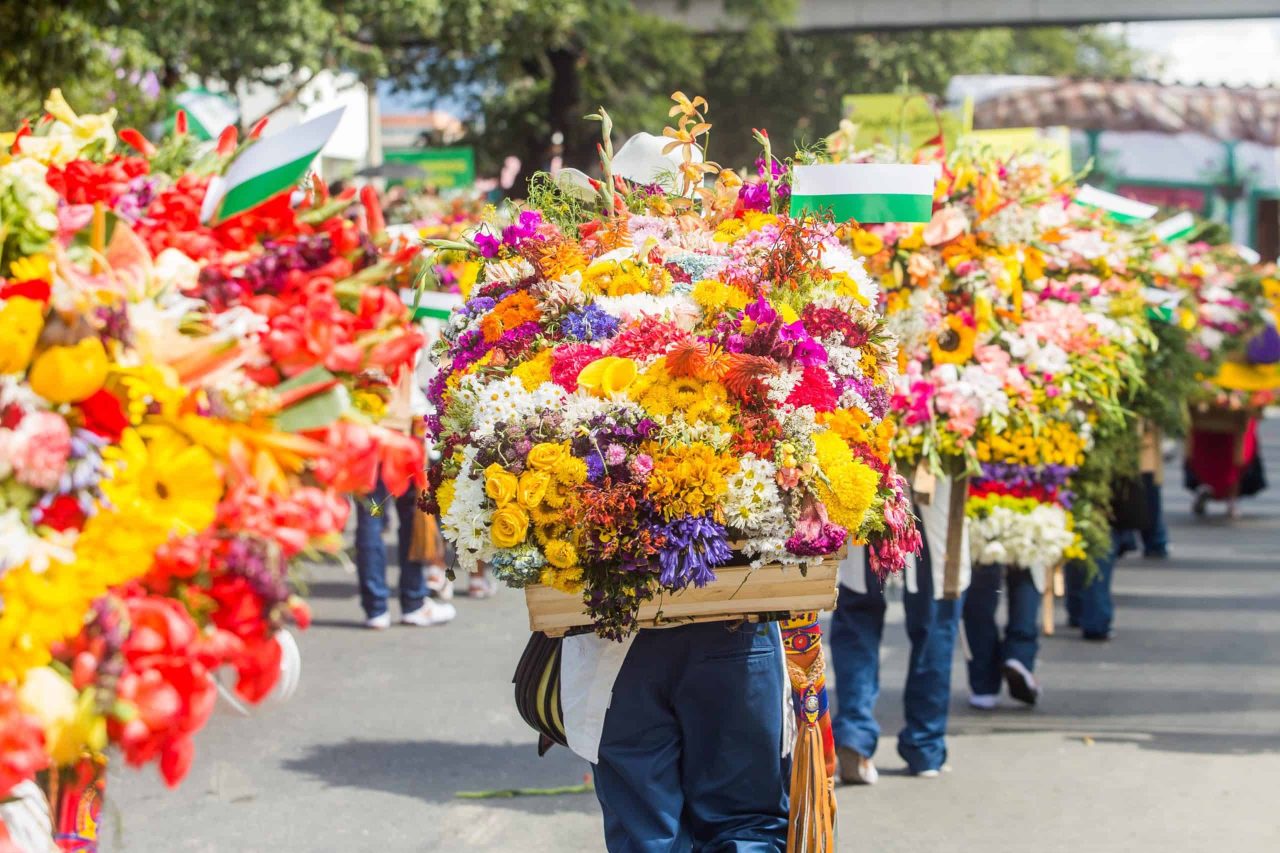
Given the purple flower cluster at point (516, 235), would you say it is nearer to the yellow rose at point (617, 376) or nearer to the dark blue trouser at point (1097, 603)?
the yellow rose at point (617, 376)

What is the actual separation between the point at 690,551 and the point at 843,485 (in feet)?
1.48

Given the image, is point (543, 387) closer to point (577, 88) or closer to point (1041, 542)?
point (1041, 542)

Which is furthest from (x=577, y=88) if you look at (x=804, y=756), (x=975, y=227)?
(x=804, y=756)

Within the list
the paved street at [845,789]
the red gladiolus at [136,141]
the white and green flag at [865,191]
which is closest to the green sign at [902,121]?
the white and green flag at [865,191]

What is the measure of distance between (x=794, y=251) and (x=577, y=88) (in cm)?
2134

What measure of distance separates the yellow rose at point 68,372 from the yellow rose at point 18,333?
1.0 inches

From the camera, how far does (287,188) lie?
9.92ft

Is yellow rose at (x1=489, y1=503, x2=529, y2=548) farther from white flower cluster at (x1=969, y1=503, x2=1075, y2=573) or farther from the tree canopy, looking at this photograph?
white flower cluster at (x1=969, y1=503, x2=1075, y2=573)

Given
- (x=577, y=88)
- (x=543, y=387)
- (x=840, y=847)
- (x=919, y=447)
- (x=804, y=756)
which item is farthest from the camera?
(x=577, y=88)

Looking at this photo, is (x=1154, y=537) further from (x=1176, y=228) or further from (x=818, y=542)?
(x=818, y=542)

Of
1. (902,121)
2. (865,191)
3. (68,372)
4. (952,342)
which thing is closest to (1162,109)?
(902,121)

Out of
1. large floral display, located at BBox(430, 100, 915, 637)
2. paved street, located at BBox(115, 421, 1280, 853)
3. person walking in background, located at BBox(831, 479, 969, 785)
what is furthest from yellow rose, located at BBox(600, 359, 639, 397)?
person walking in background, located at BBox(831, 479, 969, 785)

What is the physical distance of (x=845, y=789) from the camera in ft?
21.4

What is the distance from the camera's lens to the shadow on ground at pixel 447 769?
21.0 ft
